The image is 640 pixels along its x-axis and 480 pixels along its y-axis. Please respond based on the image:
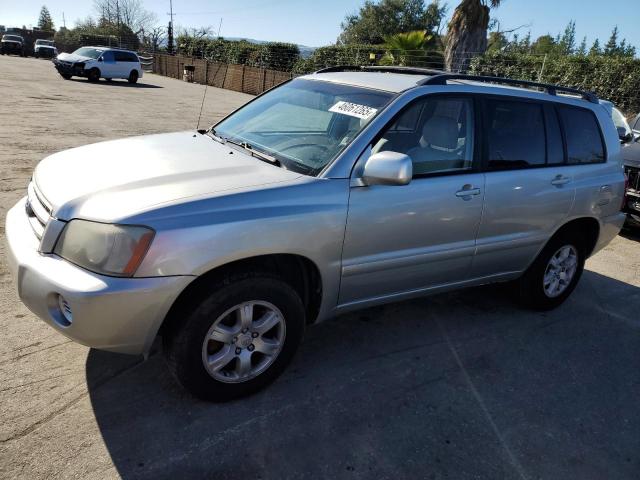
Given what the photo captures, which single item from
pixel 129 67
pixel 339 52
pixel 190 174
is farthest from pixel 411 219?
pixel 129 67

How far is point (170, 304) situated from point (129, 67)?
91.7 ft

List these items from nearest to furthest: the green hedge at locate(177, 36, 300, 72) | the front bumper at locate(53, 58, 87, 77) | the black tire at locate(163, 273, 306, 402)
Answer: the black tire at locate(163, 273, 306, 402) < the front bumper at locate(53, 58, 87, 77) < the green hedge at locate(177, 36, 300, 72)

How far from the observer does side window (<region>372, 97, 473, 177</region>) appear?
331 cm

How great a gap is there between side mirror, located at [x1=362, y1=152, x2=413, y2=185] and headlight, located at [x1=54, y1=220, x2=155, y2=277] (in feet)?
4.06

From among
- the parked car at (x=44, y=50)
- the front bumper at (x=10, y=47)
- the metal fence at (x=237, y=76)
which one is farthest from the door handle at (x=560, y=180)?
the front bumper at (x=10, y=47)

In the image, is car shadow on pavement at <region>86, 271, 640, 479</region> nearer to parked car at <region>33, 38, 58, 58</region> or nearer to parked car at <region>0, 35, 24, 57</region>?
parked car at <region>33, 38, 58, 58</region>

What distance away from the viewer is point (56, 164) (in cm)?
329

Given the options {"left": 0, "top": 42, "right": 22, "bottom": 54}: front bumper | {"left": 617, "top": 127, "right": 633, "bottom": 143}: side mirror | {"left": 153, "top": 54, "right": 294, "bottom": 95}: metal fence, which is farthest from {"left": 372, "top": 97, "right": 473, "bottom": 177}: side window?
{"left": 0, "top": 42, "right": 22, "bottom": 54}: front bumper

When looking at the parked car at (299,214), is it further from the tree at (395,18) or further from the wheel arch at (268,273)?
the tree at (395,18)

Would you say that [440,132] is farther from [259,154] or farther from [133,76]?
[133,76]

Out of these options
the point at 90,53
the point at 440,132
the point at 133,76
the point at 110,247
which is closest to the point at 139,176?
the point at 110,247

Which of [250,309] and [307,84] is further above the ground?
[307,84]

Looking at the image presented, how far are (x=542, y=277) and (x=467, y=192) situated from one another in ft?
4.48

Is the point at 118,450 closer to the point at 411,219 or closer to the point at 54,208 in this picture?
the point at 54,208
